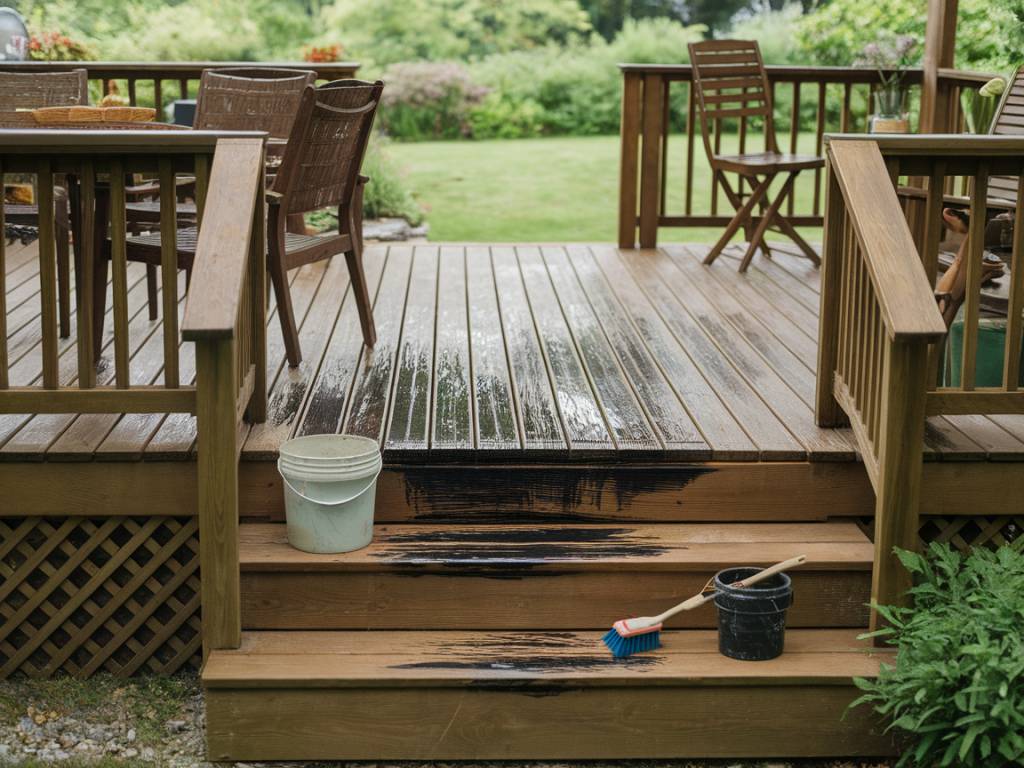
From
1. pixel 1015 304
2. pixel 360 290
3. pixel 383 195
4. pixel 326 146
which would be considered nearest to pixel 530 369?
pixel 360 290

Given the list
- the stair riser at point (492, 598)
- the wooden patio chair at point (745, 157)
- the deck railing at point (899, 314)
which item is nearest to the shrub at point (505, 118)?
the wooden patio chair at point (745, 157)

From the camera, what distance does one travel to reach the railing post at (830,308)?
3625 mm

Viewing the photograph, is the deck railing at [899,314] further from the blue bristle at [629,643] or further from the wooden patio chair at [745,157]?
the wooden patio chair at [745,157]

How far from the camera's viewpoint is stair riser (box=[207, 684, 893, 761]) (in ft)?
10.0

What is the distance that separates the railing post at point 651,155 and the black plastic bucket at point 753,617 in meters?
3.89

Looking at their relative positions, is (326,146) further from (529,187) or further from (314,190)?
(529,187)

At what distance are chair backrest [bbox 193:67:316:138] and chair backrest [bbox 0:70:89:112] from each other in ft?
1.71

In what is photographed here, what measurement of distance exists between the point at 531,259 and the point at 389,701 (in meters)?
3.72

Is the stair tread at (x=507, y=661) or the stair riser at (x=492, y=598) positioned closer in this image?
the stair tread at (x=507, y=661)

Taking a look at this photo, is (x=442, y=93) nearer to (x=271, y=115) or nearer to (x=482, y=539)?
(x=271, y=115)

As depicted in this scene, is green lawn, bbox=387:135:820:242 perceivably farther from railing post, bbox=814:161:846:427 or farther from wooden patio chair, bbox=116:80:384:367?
railing post, bbox=814:161:846:427

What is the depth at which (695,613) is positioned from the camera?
10.9ft

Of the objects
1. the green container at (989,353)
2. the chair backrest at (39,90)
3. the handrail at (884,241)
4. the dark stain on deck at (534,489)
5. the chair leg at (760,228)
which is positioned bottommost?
the dark stain on deck at (534,489)

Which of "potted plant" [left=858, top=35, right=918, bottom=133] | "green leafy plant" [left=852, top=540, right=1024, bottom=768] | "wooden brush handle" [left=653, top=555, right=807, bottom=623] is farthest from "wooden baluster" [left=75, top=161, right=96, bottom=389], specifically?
"potted plant" [left=858, top=35, right=918, bottom=133]
